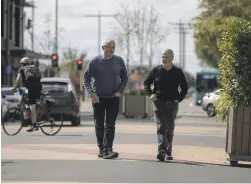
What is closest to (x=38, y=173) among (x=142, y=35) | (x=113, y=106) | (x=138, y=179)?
(x=138, y=179)

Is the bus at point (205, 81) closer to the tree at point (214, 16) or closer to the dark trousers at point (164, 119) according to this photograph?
the tree at point (214, 16)

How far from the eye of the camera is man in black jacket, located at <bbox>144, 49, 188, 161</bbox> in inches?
412

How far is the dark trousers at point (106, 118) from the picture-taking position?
34.8 feet

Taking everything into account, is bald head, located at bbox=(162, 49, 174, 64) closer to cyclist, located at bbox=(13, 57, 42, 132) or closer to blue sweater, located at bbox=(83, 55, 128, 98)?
blue sweater, located at bbox=(83, 55, 128, 98)

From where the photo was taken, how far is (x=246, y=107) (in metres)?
10.1

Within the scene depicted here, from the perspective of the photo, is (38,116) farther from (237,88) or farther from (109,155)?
(237,88)

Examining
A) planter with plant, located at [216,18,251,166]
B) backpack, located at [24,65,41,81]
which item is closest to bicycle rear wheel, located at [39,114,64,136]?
backpack, located at [24,65,41,81]

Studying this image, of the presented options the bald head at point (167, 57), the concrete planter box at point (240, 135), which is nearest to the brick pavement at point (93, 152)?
the concrete planter box at point (240, 135)

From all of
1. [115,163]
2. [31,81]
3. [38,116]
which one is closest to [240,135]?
[115,163]

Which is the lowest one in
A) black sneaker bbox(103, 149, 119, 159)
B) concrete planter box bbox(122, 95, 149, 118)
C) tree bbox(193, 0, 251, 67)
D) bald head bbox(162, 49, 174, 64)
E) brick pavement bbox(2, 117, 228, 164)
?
concrete planter box bbox(122, 95, 149, 118)

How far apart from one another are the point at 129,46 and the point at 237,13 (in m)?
20.5

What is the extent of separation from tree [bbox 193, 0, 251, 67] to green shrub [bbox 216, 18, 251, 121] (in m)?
14.7

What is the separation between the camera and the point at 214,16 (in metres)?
28.4

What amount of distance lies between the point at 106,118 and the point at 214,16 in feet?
60.5
